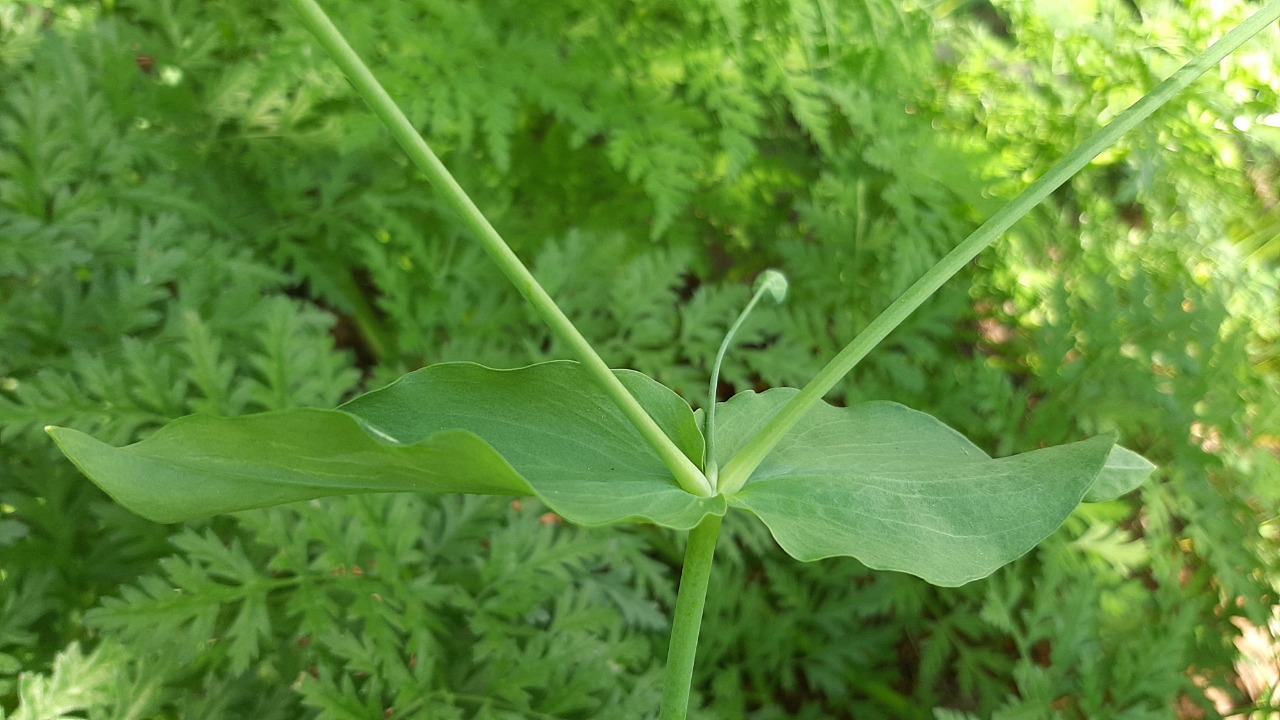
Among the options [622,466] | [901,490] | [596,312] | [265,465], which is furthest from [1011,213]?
[596,312]

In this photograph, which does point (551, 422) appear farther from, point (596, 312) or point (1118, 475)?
point (596, 312)

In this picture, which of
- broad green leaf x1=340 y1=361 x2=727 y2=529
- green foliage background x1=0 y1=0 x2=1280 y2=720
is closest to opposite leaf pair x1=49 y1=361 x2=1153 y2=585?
broad green leaf x1=340 y1=361 x2=727 y2=529

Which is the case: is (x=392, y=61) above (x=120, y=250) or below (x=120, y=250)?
above

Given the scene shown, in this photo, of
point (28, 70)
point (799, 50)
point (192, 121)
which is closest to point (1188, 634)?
point (799, 50)

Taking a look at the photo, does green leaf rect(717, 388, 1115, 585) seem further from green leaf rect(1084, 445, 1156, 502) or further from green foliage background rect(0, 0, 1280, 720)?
green foliage background rect(0, 0, 1280, 720)

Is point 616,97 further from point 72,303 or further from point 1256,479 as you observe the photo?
point 1256,479

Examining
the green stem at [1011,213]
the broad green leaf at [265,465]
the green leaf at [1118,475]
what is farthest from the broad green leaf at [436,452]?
the green leaf at [1118,475]

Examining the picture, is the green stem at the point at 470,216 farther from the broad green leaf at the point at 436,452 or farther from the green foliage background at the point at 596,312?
the green foliage background at the point at 596,312
